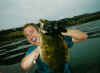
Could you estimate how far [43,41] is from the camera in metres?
0.96

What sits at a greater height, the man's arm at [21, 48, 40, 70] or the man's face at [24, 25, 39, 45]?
the man's face at [24, 25, 39, 45]

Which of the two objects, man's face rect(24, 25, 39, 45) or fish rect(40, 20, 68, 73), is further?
man's face rect(24, 25, 39, 45)

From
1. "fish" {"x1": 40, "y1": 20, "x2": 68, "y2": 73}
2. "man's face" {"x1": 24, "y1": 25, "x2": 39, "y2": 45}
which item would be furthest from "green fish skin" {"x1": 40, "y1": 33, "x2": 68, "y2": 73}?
"man's face" {"x1": 24, "y1": 25, "x2": 39, "y2": 45}

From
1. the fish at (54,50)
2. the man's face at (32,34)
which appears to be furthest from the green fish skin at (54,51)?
the man's face at (32,34)

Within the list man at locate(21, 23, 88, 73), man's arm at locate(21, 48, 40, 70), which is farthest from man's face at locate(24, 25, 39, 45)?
man's arm at locate(21, 48, 40, 70)

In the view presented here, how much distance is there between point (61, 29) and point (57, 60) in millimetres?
278

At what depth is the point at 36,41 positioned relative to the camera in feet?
3.94

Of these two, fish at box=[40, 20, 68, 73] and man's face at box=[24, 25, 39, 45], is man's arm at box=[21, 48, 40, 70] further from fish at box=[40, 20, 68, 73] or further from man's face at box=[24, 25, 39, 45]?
man's face at box=[24, 25, 39, 45]

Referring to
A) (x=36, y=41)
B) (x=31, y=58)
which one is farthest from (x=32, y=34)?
(x=31, y=58)

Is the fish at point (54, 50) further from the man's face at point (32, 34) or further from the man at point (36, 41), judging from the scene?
the man's face at point (32, 34)

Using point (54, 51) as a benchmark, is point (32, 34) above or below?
above

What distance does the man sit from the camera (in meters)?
1.02

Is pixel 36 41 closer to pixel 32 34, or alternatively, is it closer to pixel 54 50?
pixel 32 34

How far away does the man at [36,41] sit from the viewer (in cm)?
102
